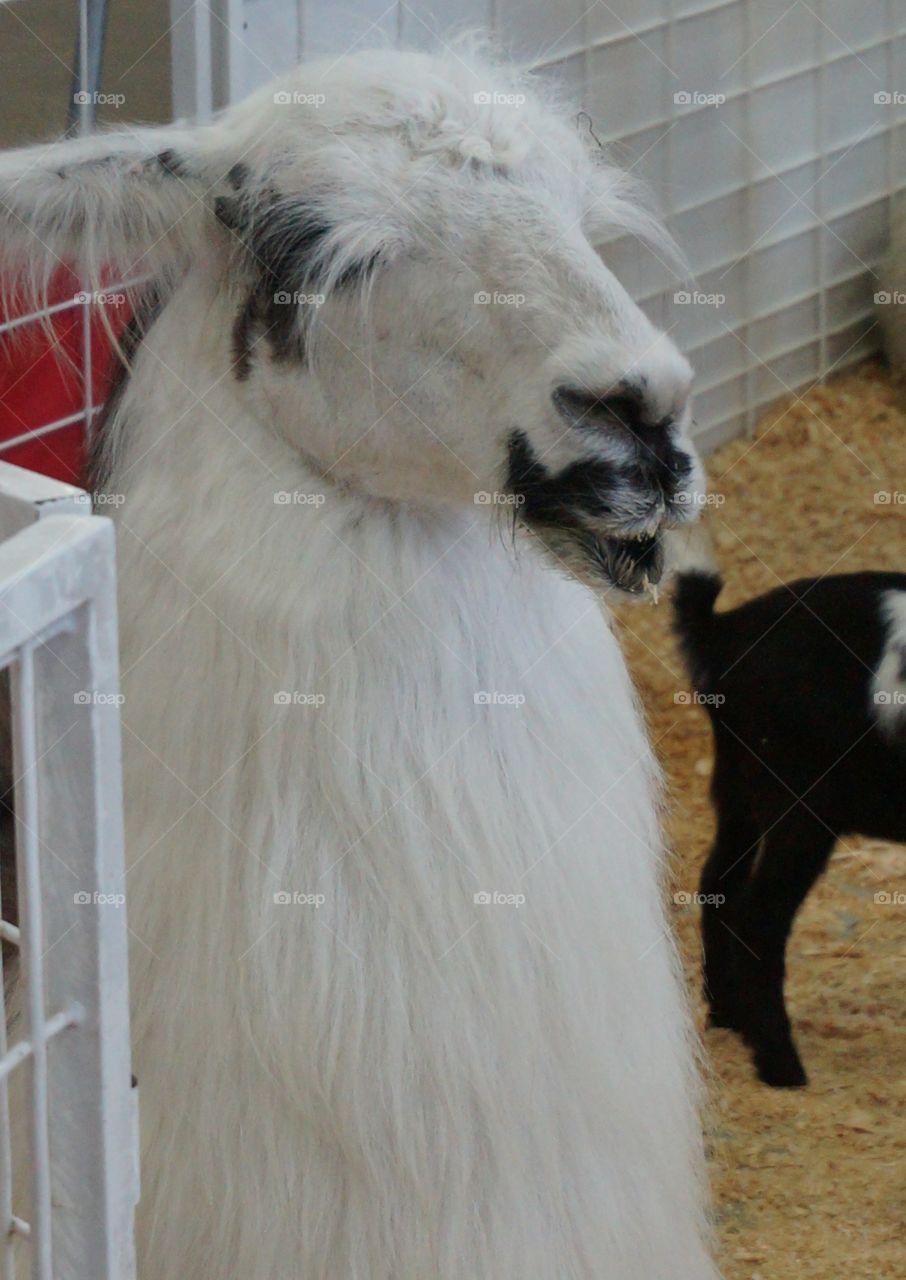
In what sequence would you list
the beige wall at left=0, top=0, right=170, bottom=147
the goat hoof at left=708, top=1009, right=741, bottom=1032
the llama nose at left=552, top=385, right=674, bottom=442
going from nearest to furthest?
the llama nose at left=552, top=385, right=674, bottom=442 < the beige wall at left=0, top=0, right=170, bottom=147 < the goat hoof at left=708, top=1009, right=741, bottom=1032

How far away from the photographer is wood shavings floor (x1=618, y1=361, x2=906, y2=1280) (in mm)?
2338

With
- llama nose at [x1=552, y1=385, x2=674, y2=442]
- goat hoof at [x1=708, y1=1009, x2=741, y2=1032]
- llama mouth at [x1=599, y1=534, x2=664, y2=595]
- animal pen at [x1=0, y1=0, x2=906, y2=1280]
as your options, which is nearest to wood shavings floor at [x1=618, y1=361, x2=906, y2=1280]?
goat hoof at [x1=708, y1=1009, x2=741, y2=1032]

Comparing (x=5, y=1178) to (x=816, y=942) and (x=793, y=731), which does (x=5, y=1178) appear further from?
(x=816, y=942)

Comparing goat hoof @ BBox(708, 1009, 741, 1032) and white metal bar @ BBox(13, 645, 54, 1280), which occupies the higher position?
white metal bar @ BBox(13, 645, 54, 1280)

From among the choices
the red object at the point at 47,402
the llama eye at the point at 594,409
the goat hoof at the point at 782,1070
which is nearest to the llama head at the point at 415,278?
the llama eye at the point at 594,409

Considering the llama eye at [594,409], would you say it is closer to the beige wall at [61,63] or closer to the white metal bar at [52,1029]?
the white metal bar at [52,1029]

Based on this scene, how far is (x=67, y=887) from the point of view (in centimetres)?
104

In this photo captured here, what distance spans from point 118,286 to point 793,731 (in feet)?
4.74

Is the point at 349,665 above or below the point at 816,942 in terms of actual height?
above

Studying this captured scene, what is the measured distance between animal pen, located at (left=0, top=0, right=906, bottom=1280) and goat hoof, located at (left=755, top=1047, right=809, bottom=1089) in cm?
115

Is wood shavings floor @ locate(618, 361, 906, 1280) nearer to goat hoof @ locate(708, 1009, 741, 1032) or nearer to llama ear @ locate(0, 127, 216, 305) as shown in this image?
goat hoof @ locate(708, 1009, 741, 1032)

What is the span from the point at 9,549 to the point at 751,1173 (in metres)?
1.78

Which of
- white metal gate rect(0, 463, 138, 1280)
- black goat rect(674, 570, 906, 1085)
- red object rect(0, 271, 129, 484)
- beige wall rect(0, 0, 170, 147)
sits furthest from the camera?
black goat rect(674, 570, 906, 1085)

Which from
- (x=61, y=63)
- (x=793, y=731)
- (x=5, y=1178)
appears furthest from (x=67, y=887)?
(x=793, y=731)
